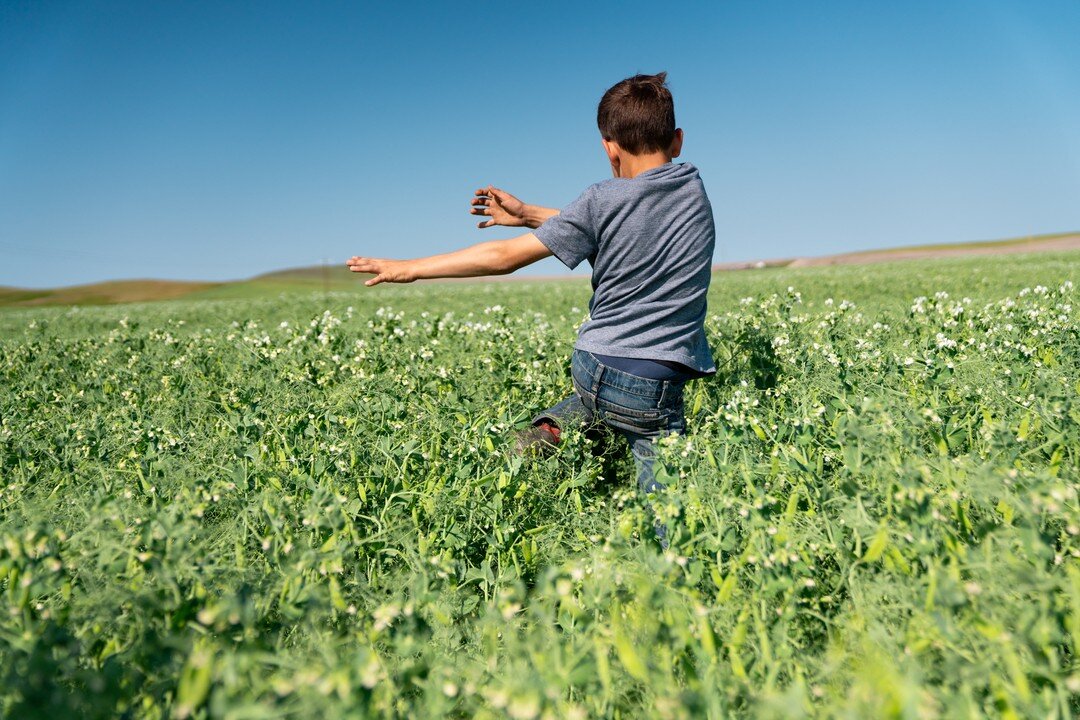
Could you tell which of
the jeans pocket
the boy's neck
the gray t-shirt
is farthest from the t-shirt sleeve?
the jeans pocket

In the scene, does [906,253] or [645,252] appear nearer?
[645,252]

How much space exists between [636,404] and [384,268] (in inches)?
67.5

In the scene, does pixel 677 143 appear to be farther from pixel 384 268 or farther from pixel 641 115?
pixel 384 268

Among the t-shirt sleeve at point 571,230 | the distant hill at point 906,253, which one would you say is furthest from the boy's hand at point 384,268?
the distant hill at point 906,253

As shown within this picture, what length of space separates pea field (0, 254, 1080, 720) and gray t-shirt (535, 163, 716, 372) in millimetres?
664

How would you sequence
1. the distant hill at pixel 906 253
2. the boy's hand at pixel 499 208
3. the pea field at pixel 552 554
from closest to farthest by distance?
the pea field at pixel 552 554
the boy's hand at pixel 499 208
the distant hill at pixel 906 253

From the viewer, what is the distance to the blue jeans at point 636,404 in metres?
4.23

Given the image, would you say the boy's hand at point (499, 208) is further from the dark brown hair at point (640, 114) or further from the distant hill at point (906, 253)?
the distant hill at point (906, 253)

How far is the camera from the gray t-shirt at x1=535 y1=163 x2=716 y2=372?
13.4 feet

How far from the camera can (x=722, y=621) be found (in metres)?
2.88

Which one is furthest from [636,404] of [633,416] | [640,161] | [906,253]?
[906,253]

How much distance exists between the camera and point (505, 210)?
480 cm

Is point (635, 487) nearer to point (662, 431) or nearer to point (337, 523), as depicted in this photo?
point (662, 431)

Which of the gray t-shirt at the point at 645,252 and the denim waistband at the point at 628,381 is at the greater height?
the gray t-shirt at the point at 645,252
